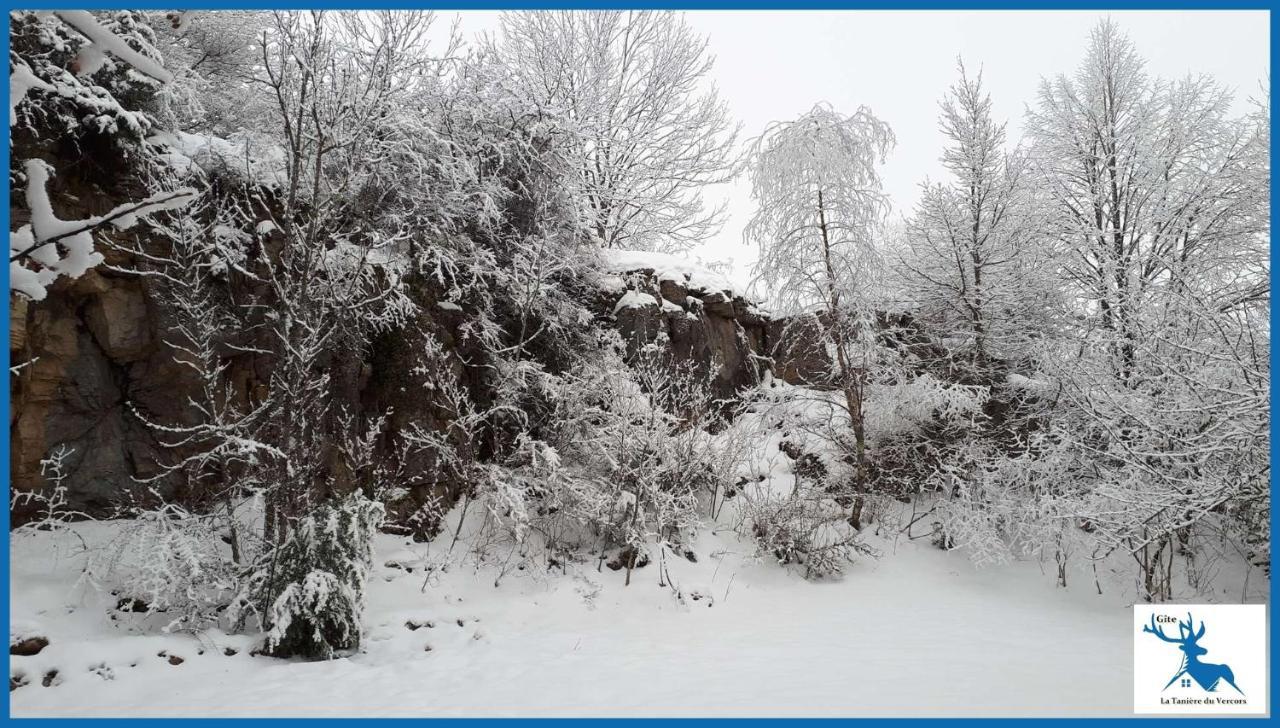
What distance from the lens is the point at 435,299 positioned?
30.1ft

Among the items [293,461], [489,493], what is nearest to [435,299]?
[489,493]

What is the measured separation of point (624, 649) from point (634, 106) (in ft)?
42.3

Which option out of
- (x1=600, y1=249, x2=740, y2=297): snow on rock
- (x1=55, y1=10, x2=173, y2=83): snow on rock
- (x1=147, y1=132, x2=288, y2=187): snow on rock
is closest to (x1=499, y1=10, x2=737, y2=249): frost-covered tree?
(x1=600, y1=249, x2=740, y2=297): snow on rock

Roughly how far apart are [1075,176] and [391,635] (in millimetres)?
11982

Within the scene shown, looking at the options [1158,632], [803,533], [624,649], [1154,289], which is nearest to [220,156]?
[624,649]

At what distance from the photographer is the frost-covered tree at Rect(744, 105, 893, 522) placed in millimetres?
9484

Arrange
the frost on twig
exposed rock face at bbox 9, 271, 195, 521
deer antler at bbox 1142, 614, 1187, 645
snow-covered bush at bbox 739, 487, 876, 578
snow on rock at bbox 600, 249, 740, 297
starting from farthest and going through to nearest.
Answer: snow on rock at bbox 600, 249, 740, 297 → snow-covered bush at bbox 739, 487, 876, 578 → exposed rock face at bbox 9, 271, 195, 521 → deer antler at bbox 1142, 614, 1187, 645 → the frost on twig

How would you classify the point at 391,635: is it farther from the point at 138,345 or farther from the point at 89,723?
the point at 138,345

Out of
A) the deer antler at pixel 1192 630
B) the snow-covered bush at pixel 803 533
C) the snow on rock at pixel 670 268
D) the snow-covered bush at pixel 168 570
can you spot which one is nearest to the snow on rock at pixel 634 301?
the snow on rock at pixel 670 268

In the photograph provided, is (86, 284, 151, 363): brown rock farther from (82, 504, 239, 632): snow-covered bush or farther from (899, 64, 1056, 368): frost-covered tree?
(899, 64, 1056, 368): frost-covered tree

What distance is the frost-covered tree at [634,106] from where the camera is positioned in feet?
49.3
